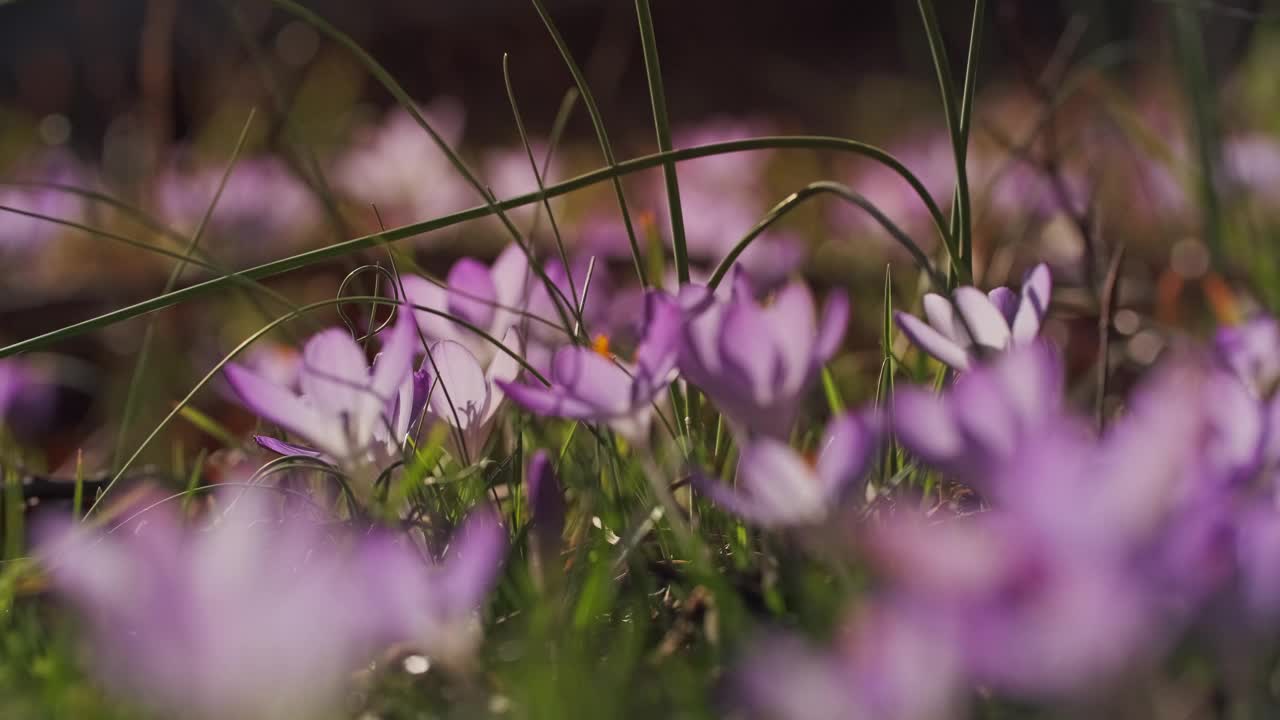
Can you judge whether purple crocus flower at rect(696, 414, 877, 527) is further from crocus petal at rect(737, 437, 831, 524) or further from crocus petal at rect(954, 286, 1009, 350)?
crocus petal at rect(954, 286, 1009, 350)

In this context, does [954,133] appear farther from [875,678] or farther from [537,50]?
[537,50]

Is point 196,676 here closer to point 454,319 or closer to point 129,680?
point 129,680

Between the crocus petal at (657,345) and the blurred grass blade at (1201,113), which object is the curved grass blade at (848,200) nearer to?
→ the crocus petal at (657,345)

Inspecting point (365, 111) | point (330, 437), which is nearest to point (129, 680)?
point (330, 437)

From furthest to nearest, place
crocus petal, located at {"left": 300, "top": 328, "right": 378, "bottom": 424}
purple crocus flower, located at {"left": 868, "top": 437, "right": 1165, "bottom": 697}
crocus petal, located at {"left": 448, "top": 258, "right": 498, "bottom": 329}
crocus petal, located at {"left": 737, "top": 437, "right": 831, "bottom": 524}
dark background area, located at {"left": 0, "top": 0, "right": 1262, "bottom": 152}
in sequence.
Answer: dark background area, located at {"left": 0, "top": 0, "right": 1262, "bottom": 152} < crocus petal, located at {"left": 448, "top": 258, "right": 498, "bottom": 329} < crocus petal, located at {"left": 300, "top": 328, "right": 378, "bottom": 424} < crocus petal, located at {"left": 737, "top": 437, "right": 831, "bottom": 524} < purple crocus flower, located at {"left": 868, "top": 437, "right": 1165, "bottom": 697}

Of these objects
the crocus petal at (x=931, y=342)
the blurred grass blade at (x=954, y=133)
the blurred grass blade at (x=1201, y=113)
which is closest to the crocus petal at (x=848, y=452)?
the crocus petal at (x=931, y=342)

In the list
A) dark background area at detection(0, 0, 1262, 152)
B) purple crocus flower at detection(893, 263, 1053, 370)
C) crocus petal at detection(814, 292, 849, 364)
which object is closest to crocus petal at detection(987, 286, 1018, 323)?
purple crocus flower at detection(893, 263, 1053, 370)
